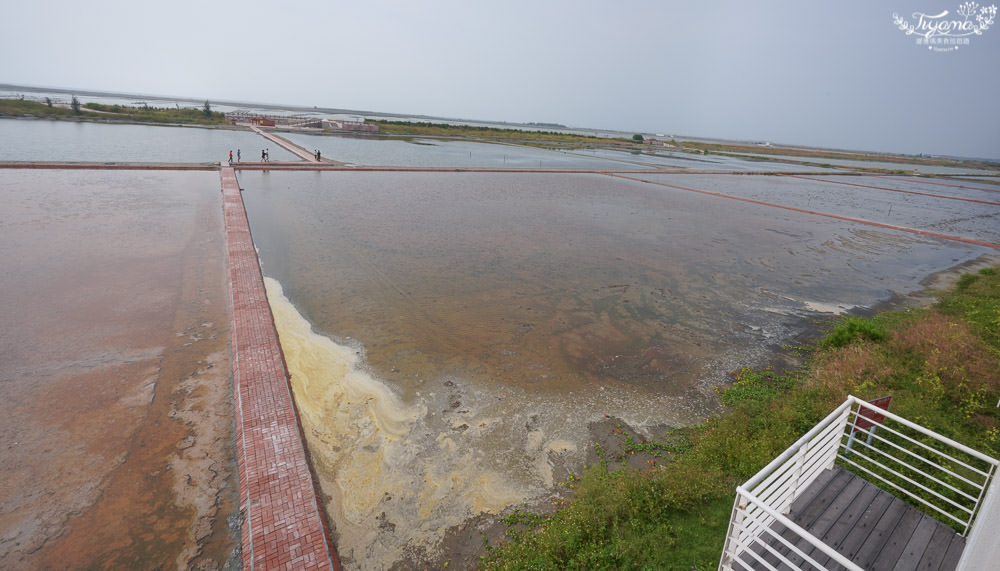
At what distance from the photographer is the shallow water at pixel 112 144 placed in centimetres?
2484

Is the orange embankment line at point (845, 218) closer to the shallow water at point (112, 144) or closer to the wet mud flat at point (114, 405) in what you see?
the shallow water at point (112, 144)

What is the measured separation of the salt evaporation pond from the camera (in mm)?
5125

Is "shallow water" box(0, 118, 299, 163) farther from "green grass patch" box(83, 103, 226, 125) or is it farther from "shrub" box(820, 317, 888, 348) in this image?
"shrub" box(820, 317, 888, 348)

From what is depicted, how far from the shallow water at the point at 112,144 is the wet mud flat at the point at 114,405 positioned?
17438 mm

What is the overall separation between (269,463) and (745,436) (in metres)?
5.46

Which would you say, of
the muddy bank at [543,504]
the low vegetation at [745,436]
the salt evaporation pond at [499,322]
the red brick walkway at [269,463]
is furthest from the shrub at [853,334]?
the red brick walkway at [269,463]

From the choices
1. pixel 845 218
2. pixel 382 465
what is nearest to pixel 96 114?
pixel 382 465

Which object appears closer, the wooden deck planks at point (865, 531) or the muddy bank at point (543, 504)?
the wooden deck planks at point (865, 531)

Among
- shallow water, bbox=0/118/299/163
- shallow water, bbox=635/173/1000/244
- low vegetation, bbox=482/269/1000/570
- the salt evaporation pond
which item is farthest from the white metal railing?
shallow water, bbox=0/118/299/163

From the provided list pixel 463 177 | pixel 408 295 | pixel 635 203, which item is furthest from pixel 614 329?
pixel 463 177

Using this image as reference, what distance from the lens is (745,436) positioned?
5.54 m

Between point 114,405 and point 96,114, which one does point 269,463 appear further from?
point 96,114

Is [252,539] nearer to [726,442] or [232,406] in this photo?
[232,406]

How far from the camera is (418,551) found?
4145 millimetres
